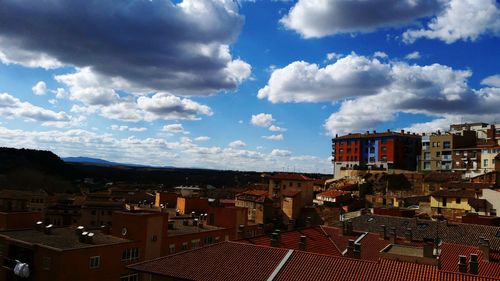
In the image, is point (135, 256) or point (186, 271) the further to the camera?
point (135, 256)

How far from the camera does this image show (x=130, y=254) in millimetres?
42969

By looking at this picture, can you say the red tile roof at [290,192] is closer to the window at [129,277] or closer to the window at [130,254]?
the window at [130,254]

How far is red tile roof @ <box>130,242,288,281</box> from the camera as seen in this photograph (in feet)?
76.5

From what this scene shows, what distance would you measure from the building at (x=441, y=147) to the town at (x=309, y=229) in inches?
9.3

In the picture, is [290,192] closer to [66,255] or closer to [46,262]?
[66,255]

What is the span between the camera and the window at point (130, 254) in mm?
42188

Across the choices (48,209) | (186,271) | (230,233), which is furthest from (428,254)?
(48,209)

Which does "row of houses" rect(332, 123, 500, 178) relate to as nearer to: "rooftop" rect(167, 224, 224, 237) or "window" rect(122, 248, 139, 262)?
"rooftop" rect(167, 224, 224, 237)

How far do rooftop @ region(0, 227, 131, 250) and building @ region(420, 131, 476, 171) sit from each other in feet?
255

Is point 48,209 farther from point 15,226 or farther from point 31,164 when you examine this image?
point 31,164

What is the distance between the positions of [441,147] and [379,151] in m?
18.2

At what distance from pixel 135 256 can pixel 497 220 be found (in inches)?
1523

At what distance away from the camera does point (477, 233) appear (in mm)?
41875

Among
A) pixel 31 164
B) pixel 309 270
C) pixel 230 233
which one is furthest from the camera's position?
pixel 31 164
